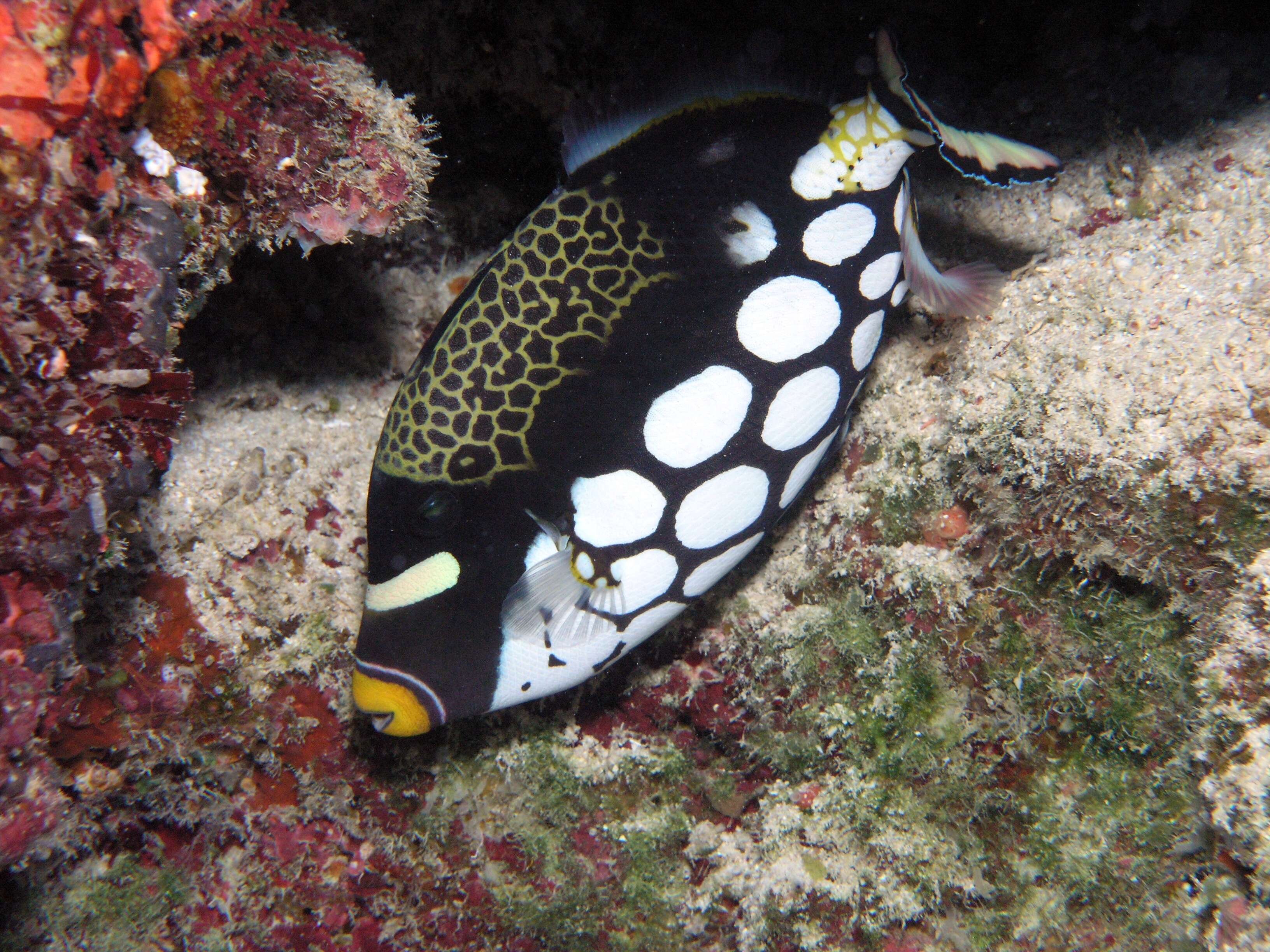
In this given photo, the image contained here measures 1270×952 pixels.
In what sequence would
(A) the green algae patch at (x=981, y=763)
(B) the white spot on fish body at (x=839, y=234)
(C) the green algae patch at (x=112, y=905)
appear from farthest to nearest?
(C) the green algae patch at (x=112, y=905) < (B) the white spot on fish body at (x=839, y=234) < (A) the green algae patch at (x=981, y=763)

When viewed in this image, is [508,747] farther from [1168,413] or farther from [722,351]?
[1168,413]

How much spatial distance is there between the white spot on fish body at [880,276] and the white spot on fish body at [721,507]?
2.57 ft

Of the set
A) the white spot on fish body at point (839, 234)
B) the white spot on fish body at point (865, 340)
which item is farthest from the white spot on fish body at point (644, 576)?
the white spot on fish body at point (839, 234)

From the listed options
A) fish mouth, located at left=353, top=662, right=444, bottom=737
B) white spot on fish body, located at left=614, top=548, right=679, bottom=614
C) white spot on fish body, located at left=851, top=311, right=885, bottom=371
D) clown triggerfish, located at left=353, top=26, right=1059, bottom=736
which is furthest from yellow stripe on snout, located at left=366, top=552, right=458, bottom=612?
white spot on fish body, located at left=851, top=311, right=885, bottom=371

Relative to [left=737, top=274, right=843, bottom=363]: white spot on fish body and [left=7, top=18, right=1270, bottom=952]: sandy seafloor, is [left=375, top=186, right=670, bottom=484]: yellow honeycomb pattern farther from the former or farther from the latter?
[left=7, top=18, right=1270, bottom=952]: sandy seafloor

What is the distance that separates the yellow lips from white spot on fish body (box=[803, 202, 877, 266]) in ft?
7.15

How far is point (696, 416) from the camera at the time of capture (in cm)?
248

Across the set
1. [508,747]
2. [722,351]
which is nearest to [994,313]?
[722,351]

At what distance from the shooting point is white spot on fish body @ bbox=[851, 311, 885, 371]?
2615 mm

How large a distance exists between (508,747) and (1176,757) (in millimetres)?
2487

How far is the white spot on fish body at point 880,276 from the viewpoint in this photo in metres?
2.57

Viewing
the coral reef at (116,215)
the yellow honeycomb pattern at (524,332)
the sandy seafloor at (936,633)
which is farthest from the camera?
the yellow honeycomb pattern at (524,332)

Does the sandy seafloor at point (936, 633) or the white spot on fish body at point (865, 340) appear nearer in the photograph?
the sandy seafloor at point (936, 633)

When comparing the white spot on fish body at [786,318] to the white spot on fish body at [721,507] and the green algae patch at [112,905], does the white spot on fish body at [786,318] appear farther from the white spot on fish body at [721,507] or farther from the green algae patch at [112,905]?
the green algae patch at [112,905]
